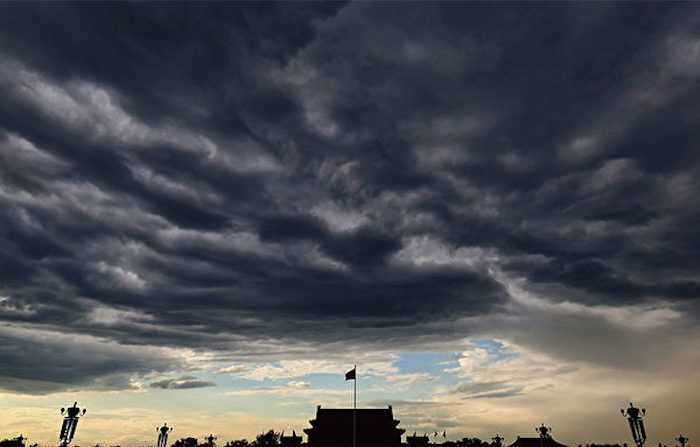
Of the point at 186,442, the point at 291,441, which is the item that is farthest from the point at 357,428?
the point at 186,442

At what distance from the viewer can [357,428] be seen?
6606 centimetres

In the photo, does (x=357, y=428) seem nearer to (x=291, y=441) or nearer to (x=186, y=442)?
(x=291, y=441)

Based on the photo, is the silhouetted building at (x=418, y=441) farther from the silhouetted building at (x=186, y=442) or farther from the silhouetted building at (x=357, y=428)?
the silhouetted building at (x=186, y=442)

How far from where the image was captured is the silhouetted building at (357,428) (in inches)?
2571

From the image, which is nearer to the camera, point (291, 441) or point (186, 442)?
point (291, 441)

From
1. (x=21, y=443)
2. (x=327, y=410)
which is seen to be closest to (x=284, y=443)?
(x=327, y=410)

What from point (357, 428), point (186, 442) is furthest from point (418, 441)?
point (186, 442)

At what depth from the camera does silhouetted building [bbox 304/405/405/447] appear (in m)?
65.3

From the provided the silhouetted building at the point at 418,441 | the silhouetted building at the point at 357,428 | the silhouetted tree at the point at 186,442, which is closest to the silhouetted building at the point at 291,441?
the silhouetted building at the point at 357,428

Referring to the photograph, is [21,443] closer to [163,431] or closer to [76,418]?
[163,431]

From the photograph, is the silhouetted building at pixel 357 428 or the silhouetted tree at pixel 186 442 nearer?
the silhouetted building at pixel 357 428

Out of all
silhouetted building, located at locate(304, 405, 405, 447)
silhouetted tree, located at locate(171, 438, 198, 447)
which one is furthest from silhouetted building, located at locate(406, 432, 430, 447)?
silhouetted tree, located at locate(171, 438, 198, 447)

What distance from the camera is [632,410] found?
42344 mm

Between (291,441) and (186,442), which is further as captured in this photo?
→ (186,442)
